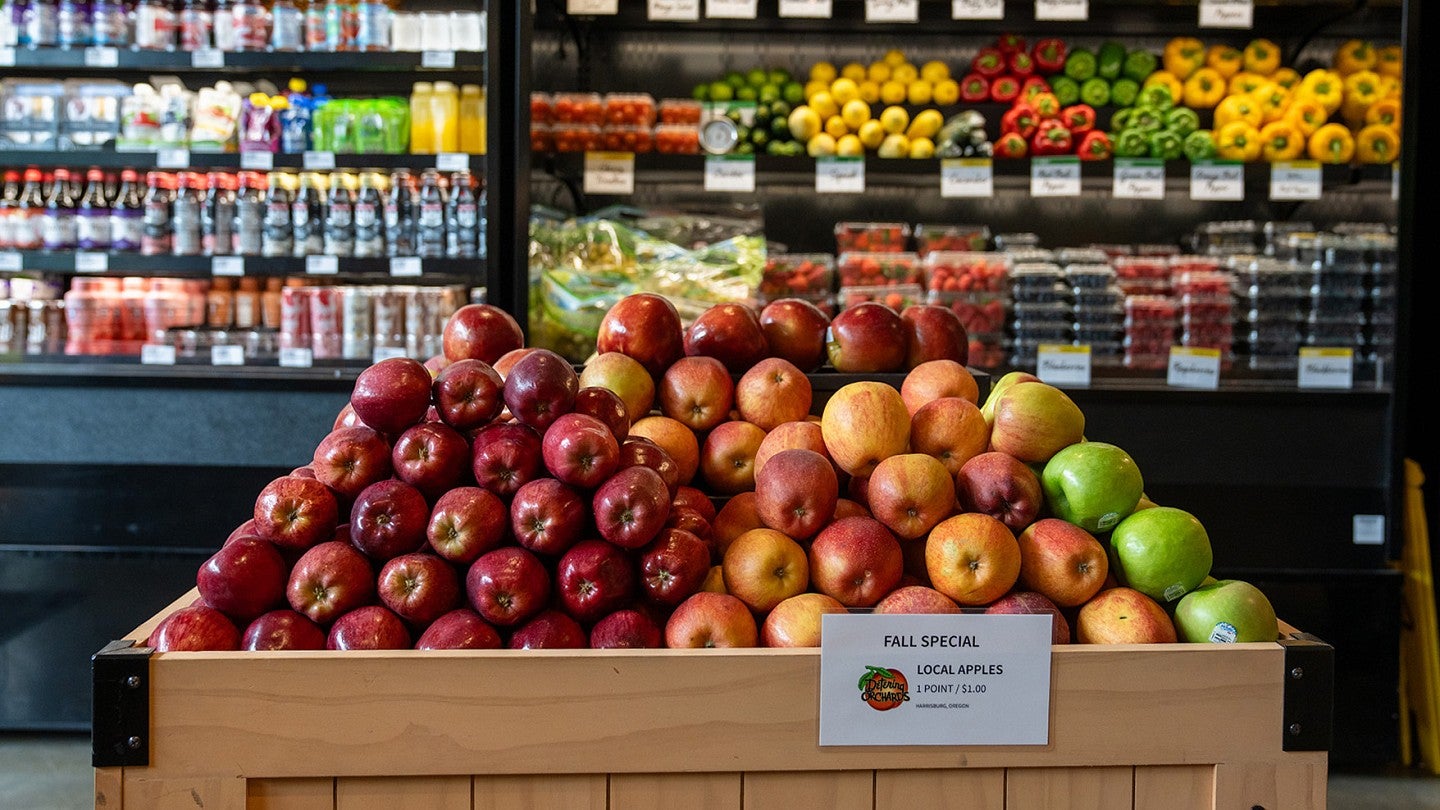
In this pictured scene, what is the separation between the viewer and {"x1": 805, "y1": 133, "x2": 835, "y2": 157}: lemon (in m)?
3.76

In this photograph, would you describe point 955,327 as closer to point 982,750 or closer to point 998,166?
point 982,750

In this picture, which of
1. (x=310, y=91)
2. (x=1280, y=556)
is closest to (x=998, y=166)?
(x=1280, y=556)

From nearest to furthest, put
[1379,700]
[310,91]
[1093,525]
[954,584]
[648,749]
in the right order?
[648,749], [954,584], [1093,525], [1379,700], [310,91]

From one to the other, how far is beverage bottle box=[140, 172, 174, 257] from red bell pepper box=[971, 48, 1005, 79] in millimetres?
2572

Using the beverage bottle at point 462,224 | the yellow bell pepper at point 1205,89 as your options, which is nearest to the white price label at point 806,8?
the beverage bottle at point 462,224

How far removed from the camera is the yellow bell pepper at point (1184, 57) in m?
3.91

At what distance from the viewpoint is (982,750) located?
1356 mm

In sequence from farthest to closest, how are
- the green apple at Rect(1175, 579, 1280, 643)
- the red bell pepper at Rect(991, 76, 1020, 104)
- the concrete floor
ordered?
the red bell pepper at Rect(991, 76, 1020, 104) → the concrete floor → the green apple at Rect(1175, 579, 1280, 643)

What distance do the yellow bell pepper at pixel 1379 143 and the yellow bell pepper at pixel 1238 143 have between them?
309mm

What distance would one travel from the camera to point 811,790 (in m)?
1.35

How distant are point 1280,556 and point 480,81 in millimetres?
2843

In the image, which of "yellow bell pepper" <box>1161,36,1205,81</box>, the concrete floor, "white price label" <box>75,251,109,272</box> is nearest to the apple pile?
the concrete floor

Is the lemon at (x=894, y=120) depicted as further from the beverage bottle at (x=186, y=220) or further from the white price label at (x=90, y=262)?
the white price label at (x=90, y=262)

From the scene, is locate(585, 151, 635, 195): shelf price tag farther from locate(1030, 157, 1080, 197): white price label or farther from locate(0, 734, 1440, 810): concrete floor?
locate(0, 734, 1440, 810): concrete floor
